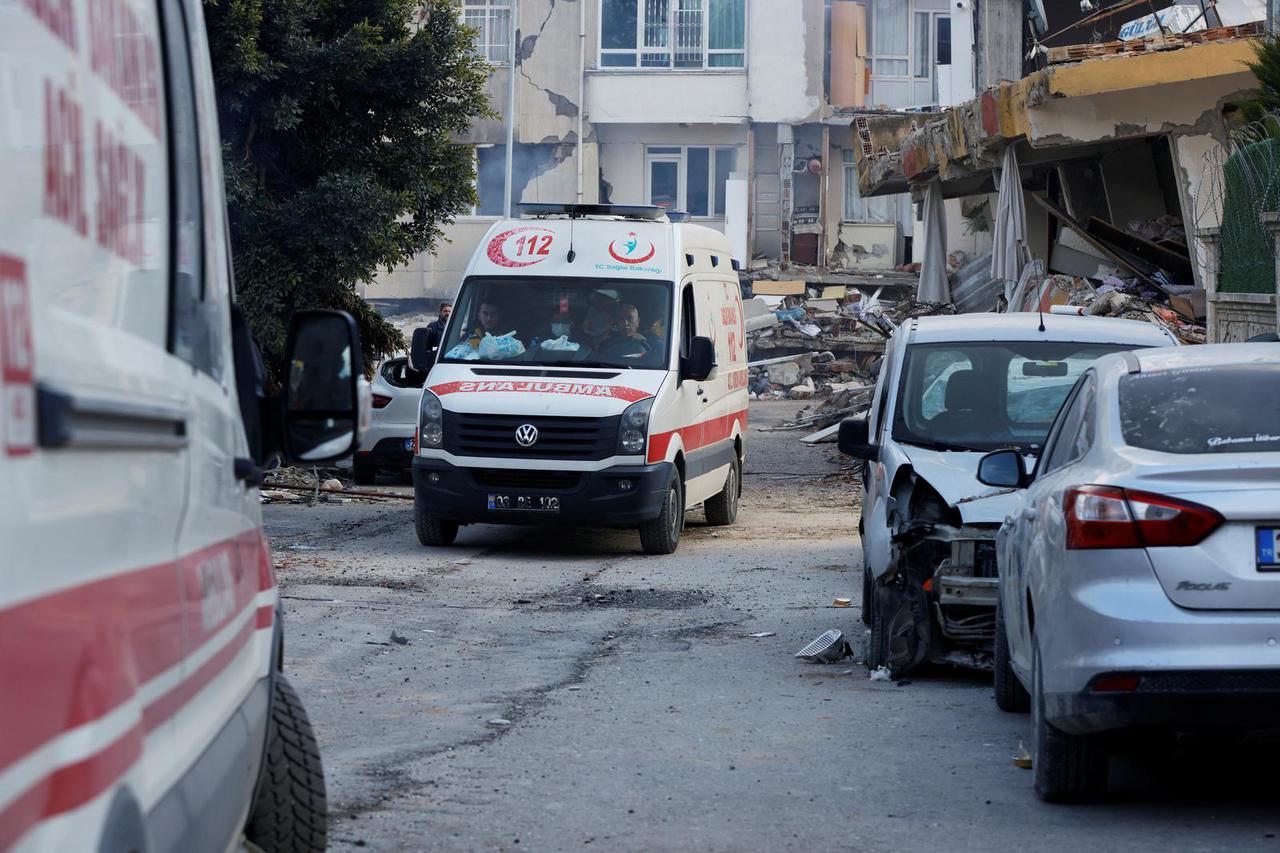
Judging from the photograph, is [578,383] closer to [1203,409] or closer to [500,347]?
[500,347]

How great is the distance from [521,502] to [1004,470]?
6.82 metres

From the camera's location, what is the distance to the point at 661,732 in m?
7.23

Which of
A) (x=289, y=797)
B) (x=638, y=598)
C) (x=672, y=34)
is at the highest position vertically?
(x=672, y=34)

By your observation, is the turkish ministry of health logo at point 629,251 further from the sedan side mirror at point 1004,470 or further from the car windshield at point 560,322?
the sedan side mirror at point 1004,470

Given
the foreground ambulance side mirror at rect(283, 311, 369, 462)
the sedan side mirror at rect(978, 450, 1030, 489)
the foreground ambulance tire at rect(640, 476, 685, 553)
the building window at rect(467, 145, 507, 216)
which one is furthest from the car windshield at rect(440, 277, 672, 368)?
the building window at rect(467, 145, 507, 216)

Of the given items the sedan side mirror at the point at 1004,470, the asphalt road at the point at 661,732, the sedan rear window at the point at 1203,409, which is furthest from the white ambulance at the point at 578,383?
the sedan rear window at the point at 1203,409

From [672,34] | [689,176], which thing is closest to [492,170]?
[689,176]

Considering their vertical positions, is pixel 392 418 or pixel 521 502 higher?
pixel 392 418

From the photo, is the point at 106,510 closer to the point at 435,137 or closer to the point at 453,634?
the point at 453,634

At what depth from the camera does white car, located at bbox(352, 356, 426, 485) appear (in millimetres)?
18359

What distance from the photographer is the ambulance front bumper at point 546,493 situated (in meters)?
13.2

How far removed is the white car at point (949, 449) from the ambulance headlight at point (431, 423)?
169 inches

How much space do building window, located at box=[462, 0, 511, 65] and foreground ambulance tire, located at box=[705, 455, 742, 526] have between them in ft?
99.5

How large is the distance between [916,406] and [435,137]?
1066cm
